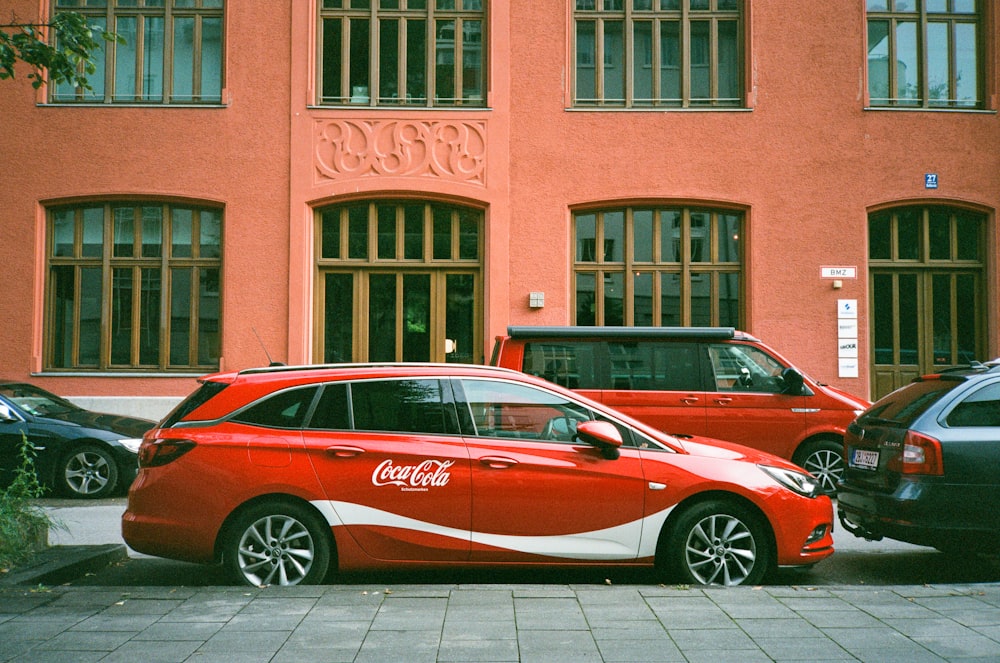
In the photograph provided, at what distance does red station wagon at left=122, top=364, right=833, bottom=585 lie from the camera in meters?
6.14

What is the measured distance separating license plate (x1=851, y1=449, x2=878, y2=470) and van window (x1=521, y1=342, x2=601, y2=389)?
3.26m

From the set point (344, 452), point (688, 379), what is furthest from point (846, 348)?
point (344, 452)

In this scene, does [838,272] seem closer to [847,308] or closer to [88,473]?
[847,308]

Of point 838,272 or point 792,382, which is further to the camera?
point 838,272

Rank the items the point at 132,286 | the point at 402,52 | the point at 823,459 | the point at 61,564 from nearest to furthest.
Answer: the point at 61,564
the point at 823,459
the point at 132,286
the point at 402,52

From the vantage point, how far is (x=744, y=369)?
10.3 m

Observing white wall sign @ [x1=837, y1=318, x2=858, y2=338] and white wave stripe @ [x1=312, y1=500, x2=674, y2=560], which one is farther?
white wall sign @ [x1=837, y1=318, x2=858, y2=338]

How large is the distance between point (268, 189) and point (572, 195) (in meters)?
5.17

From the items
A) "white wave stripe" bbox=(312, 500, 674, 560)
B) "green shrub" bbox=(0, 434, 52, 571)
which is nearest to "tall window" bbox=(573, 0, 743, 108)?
"white wave stripe" bbox=(312, 500, 674, 560)

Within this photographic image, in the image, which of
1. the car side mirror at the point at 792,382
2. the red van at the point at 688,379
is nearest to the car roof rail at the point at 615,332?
the red van at the point at 688,379

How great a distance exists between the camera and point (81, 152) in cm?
1538

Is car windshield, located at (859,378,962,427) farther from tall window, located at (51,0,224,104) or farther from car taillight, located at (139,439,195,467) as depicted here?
tall window, located at (51,0,224,104)

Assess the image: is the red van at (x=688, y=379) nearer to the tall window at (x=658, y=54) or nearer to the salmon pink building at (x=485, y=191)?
the salmon pink building at (x=485, y=191)

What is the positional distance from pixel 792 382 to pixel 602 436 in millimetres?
4852
